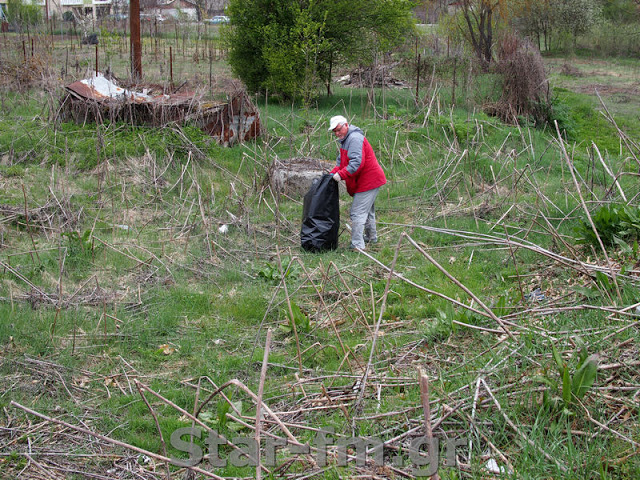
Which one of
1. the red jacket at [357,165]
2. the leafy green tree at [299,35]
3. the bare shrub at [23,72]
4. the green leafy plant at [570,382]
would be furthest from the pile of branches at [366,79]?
the green leafy plant at [570,382]

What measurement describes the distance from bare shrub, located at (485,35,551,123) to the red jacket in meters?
7.75

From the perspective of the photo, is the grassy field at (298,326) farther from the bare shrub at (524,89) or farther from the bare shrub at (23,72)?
the bare shrub at (23,72)

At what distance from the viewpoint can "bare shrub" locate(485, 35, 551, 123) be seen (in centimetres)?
1362

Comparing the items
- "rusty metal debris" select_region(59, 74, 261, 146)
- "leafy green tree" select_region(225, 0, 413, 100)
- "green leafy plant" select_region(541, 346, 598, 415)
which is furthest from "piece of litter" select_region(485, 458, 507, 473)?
"leafy green tree" select_region(225, 0, 413, 100)

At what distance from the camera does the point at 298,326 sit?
485cm

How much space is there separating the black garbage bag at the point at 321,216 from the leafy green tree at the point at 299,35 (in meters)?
6.93

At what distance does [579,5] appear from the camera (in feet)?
90.5

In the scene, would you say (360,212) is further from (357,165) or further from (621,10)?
(621,10)

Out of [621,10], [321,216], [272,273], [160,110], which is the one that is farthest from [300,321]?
[621,10]

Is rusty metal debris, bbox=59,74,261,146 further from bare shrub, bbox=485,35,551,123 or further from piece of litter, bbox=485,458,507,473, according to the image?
piece of litter, bbox=485,458,507,473

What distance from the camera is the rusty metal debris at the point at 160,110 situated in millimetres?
10289

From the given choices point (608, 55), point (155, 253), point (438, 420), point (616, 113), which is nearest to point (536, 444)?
point (438, 420)

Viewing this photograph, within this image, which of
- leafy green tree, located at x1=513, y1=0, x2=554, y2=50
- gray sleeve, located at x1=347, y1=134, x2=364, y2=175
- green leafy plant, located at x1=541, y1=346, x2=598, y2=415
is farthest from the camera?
leafy green tree, located at x1=513, y1=0, x2=554, y2=50

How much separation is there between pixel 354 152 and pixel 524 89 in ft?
29.0
